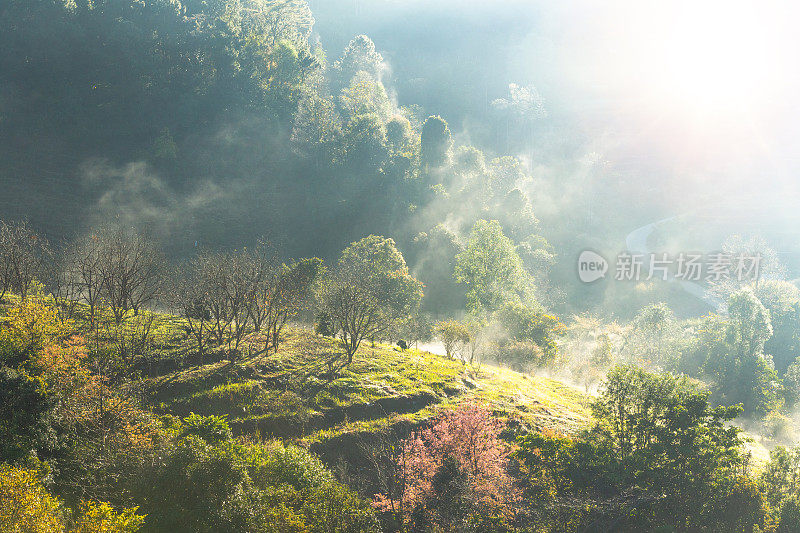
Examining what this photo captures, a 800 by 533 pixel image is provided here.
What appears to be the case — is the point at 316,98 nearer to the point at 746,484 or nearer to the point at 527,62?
the point at 746,484

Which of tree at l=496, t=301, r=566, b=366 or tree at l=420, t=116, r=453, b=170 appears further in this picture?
tree at l=420, t=116, r=453, b=170

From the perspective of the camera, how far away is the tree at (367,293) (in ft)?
136

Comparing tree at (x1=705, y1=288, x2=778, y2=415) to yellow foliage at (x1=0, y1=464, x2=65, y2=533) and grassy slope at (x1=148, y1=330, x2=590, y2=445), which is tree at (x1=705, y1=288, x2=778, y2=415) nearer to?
grassy slope at (x1=148, y1=330, x2=590, y2=445)

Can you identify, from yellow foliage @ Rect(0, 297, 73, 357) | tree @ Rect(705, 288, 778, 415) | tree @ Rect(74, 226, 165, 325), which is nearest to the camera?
yellow foliage @ Rect(0, 297, 73, 357)

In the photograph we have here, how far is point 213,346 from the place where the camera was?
117ft

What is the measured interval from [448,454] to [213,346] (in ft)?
67.0

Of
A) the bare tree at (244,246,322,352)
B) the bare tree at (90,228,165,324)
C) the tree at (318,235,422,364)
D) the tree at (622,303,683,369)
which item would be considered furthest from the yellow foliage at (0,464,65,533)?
the tree at (622,303,683,369)

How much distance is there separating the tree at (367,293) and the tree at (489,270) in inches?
556

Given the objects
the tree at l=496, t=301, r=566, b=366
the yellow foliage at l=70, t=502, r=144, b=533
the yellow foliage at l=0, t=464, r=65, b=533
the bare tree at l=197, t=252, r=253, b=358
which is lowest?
the yellow foliage at l=70, t=502, r=144, b=533

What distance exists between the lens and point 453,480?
26422 mm

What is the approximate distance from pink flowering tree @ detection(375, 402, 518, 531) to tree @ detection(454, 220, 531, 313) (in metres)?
38.9

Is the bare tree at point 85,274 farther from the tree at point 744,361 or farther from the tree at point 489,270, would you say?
the tree at point 744,361

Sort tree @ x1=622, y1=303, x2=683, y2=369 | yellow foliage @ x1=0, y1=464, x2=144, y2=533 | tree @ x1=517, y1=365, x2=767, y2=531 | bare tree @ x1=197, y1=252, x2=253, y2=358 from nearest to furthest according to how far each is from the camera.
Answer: yellow foliage @ x1=0, y1=464, x2=144, y2=533 < tree @ x1=517, y1=365, x2=767, y2=531 < bare tree @ x1=197, y1=252, x2=253, y2=358 < tree @ x1=622, y1=303, x2=683, y2=369

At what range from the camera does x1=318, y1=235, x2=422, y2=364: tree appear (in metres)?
41.4
